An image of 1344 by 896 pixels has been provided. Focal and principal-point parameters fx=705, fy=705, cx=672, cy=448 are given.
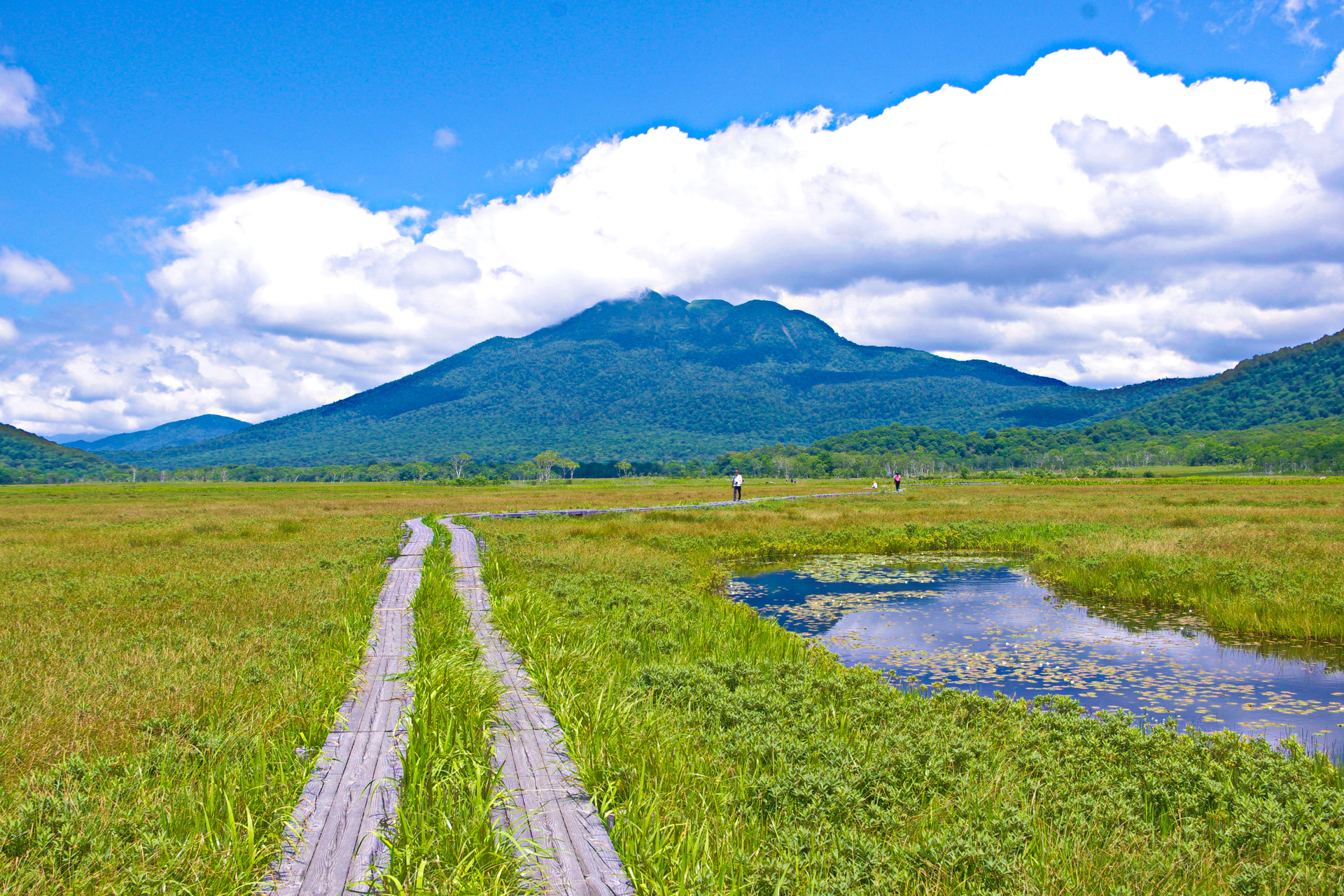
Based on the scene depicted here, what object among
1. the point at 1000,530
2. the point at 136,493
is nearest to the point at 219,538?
the point at 1000,530

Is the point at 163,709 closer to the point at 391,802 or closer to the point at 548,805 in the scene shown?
the point at 391,802

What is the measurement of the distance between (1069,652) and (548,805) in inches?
486

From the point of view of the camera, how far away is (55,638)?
11.1 metres

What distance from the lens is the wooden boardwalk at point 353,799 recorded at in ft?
14.6

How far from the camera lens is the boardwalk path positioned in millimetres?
4469

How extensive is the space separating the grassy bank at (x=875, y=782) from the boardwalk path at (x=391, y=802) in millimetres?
245

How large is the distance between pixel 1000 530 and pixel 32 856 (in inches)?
1325

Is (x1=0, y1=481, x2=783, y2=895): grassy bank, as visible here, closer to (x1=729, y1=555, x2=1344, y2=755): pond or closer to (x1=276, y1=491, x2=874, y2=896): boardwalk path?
(x1=276, y1=491, x2=874, y2=896): boardwalk path

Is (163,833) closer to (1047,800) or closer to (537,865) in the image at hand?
(537,865)

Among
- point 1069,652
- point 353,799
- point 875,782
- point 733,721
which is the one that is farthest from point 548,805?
point 1069,652

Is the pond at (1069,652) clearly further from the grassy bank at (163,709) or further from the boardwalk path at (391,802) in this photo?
the grassy bank at (163,709)

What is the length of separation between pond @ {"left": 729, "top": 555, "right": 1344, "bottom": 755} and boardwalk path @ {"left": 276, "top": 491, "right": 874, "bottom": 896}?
24.4 ft

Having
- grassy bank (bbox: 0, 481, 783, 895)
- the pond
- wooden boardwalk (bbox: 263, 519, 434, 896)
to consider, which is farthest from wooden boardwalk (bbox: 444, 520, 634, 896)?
the pond

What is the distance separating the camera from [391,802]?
5352 millimetres
